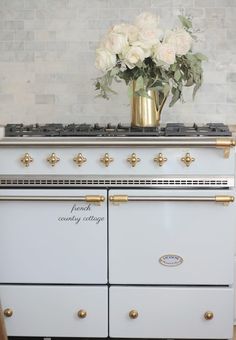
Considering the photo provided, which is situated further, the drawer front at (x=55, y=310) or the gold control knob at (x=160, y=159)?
the drawer front at (x=55, y=310)

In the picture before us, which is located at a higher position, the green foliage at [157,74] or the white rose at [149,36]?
the white rose at [149,36]

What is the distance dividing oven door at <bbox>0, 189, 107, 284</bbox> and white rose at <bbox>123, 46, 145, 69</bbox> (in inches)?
21.4

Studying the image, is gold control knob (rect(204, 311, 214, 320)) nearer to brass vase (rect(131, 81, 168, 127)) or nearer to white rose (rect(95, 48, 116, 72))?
brass vase (rect(131, 81, 168, 127))

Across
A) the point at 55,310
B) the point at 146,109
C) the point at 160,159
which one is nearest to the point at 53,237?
the point at 55,310

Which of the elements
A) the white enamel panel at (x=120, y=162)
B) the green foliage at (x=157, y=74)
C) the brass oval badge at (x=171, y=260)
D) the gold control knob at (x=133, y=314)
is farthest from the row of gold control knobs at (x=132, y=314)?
the green foliage at (x=157, y=74)

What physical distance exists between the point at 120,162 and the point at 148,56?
451 mm

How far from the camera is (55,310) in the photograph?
2.50m

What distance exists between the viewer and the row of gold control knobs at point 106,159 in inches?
93.0

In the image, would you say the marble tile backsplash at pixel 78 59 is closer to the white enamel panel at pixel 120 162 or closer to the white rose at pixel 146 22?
the white rose at pixel 146 22

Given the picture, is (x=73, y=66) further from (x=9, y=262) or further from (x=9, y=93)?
(x=9, y=262)

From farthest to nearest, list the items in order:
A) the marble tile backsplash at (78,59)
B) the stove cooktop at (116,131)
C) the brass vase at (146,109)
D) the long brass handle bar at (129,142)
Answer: the marble tile backsplash at (78,59) < the brass vase at (146,109) < the stove cooktop at (116,131) < the long brass handle bar at (129,142)

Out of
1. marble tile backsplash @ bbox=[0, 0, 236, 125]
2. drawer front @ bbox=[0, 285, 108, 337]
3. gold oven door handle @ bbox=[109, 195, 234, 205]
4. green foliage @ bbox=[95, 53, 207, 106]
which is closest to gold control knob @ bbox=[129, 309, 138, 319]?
drawer front @ bbox=[0, 285, 108, 337]

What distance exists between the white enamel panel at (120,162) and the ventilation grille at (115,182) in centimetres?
3

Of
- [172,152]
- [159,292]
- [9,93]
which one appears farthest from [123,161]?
[9,93]
